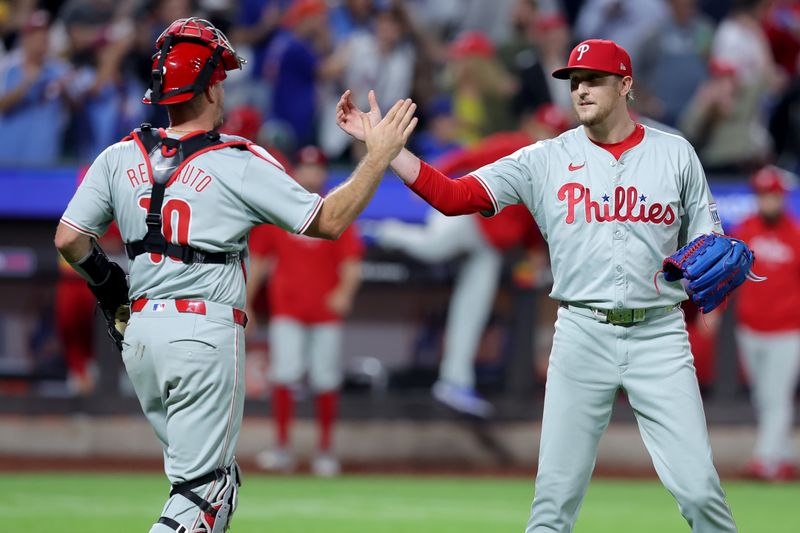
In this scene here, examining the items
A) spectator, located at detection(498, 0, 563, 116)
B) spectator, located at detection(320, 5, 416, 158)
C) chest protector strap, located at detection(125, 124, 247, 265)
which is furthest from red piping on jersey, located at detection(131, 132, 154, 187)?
spectator, located at detection(498, 0, 563, 116)

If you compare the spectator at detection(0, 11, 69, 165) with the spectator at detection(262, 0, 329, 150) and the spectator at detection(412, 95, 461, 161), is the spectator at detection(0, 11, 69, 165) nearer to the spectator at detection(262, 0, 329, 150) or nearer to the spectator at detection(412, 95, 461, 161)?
the spectator at detection(262, 0, 329, 150)

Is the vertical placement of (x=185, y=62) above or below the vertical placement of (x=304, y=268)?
above

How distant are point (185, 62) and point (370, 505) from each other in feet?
16.8

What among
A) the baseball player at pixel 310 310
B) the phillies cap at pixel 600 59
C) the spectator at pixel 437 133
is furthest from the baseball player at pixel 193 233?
the spectator at pixel 437 133

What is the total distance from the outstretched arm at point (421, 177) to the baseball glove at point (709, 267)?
85 centimetres

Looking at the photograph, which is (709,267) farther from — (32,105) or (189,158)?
(32,105)

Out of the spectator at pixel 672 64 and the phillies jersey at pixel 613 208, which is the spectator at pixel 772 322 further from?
the phillies jersey at pixel 613 208

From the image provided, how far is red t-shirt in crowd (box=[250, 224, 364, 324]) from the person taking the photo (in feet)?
37.3

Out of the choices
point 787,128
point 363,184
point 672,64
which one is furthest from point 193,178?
point 787,128

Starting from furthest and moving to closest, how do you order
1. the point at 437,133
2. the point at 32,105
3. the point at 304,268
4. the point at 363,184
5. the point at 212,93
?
the point at 437,133, the point at 32,105, the point at 304,268, the point at 212,93, the point at 363,184

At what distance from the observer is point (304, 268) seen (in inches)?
451

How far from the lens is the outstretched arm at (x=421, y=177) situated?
5285 millimetres

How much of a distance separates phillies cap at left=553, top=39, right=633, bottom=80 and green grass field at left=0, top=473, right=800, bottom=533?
3.60m

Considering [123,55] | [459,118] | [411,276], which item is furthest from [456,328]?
[123,55]
